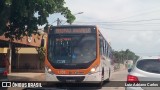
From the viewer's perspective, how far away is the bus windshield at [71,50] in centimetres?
1795

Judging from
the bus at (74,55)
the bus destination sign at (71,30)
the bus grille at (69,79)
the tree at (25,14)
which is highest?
the tree at (25,14)

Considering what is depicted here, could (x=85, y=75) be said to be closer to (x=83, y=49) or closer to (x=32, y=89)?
(x=83, y=49)

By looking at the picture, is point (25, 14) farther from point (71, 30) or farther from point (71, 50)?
point (71, 50)

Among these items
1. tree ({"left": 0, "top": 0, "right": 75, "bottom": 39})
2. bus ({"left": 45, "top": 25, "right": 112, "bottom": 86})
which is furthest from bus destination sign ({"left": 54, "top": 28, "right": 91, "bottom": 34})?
tree ({"left": 0, "top": 0, "right": 75, "bottom": 39})

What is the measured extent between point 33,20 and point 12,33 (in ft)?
7.74

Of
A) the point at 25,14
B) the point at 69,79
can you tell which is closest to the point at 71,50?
the point at 69,79

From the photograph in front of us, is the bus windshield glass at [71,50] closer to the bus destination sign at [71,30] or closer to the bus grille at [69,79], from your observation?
the bus destination sign at [71,30]

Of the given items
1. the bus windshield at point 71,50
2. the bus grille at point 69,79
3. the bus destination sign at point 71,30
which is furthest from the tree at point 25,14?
the bus grille at point 69,79

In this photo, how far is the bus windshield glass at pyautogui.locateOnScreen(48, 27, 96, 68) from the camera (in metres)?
18.0

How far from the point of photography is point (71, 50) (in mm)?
18141

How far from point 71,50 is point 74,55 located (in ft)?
0.97

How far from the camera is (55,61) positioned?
1805 cm

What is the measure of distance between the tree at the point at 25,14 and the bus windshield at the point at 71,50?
2.56 metres

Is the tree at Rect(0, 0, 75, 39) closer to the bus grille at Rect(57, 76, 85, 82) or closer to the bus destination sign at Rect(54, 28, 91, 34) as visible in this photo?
the bus destination sign at Rect(54, 28, 91, 34)
